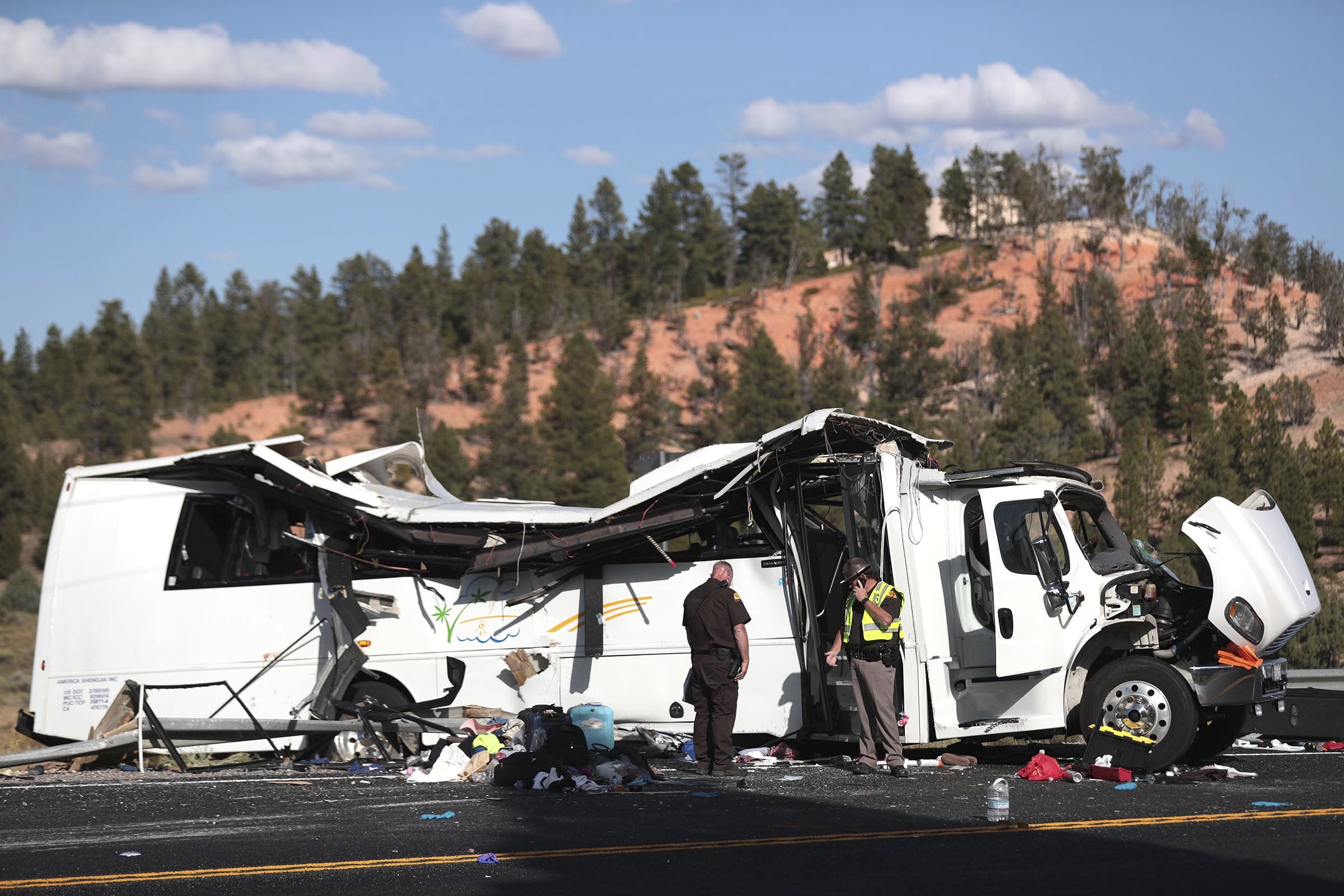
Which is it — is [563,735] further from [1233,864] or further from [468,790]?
[1233,864]

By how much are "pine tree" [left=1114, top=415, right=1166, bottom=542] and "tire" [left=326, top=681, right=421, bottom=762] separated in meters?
21.3

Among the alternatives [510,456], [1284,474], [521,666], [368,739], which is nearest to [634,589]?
[521,666]

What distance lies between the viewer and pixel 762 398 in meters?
45.6

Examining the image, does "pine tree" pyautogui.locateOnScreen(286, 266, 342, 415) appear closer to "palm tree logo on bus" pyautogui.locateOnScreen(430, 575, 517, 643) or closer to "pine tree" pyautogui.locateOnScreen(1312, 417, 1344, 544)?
"pine tree" pyautogui.locateOnScreen(1312, 417, 1344, 544)

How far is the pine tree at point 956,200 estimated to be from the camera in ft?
292

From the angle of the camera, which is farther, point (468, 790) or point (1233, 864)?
point (468, 790)

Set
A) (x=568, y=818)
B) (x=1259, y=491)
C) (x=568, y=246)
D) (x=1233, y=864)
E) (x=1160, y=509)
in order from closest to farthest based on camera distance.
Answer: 1. (x=1233, y=864)
2. (x=568, y=818)
3. (x=1259, y=491)
4. (x=1160, y=509)
5. (x=568, y=246)

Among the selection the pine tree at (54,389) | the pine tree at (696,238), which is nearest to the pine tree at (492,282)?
the pine tree at (696,238)

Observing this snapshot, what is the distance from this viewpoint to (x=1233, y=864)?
21.3 ft

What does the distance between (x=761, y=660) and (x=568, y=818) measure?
2978mm

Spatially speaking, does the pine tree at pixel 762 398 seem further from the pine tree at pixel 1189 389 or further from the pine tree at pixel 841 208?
the pine tree at pixel 841 208

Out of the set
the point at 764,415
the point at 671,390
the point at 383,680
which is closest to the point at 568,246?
the point at 671,390

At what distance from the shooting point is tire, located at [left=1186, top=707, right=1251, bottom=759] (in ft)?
32.3

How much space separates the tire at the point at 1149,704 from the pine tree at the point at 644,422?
3969 centimetres
